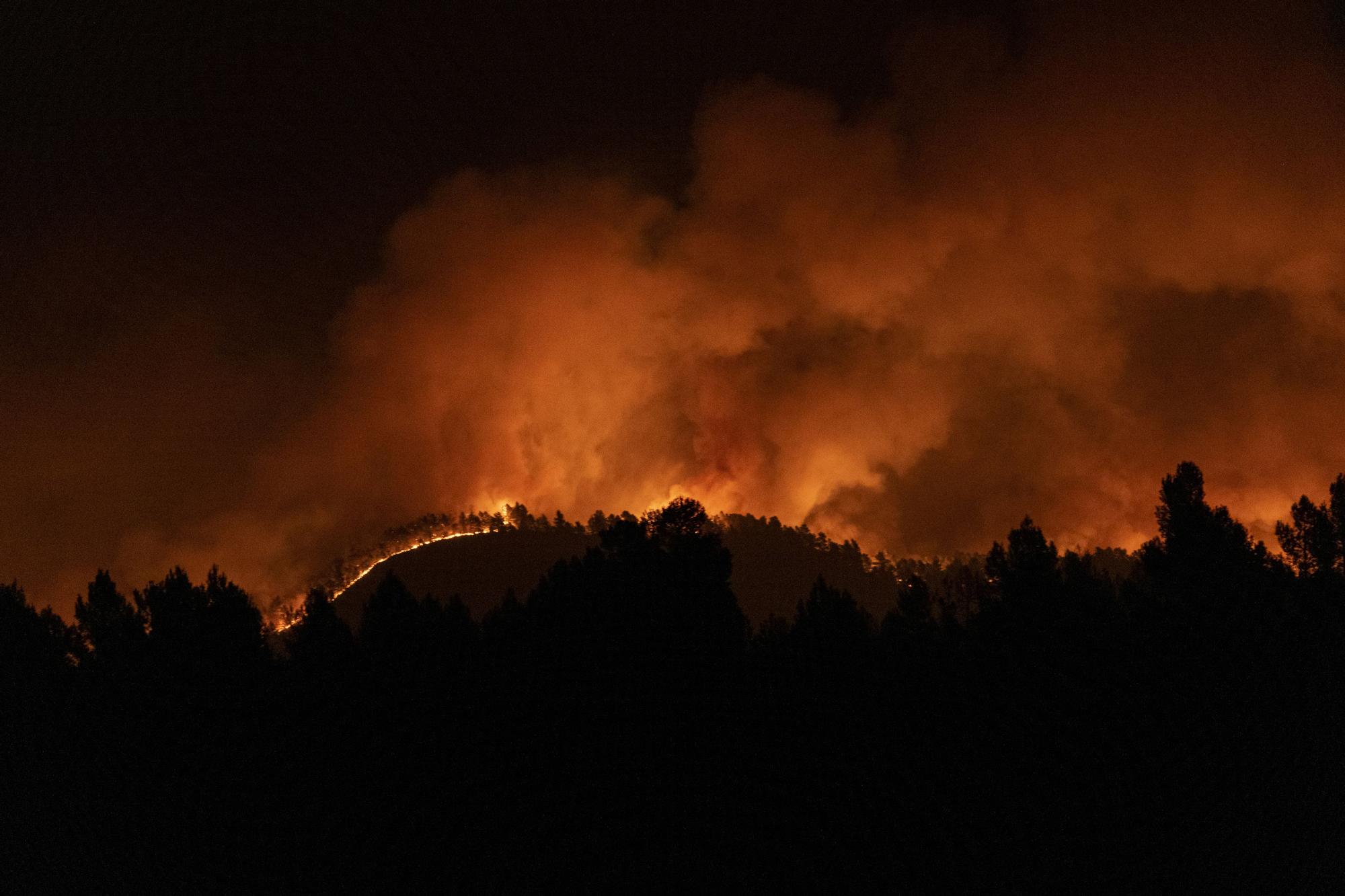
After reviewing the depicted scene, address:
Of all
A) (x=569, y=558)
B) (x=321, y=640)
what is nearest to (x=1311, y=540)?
(x=321, y=640)

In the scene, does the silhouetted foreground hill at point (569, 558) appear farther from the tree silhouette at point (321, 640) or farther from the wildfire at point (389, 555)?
the tree silhouette at point (321, 640)

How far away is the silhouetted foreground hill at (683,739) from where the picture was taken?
26281 mm

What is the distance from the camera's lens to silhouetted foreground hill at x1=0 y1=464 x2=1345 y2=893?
86.2 ft

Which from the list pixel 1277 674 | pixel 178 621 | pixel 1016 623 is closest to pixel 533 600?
pixel 178 621

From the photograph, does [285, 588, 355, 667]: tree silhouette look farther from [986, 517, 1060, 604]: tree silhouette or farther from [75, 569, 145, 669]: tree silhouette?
[986, 517, 1060, 604]: tree silhouette

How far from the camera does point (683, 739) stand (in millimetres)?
28859

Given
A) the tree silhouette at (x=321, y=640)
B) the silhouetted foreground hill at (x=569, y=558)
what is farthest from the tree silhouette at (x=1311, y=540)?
the silhouetted foreground hill at (x=569, y=558)

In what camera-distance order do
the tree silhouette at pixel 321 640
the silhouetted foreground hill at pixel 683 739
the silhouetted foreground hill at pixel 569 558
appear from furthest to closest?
1. the silhouetted foreground hill at pixel 569 558
2. the tree silhouette at pixel 321 640
3. the silhouetted foreground hill at pixel 683 739

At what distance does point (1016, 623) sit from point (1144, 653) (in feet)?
12.1

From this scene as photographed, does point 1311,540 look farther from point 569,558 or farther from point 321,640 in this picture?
point 569,558

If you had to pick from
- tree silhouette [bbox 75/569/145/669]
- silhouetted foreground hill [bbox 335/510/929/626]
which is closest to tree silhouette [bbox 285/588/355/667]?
tree silhouette [bbox 75/569/145/669]

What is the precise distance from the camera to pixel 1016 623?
31.4 m

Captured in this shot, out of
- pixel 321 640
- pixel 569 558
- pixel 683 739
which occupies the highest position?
pixel 569 558

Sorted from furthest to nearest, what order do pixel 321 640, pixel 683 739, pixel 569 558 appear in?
pixel 569 558 → pixel 321 640 → pixel 683 739
